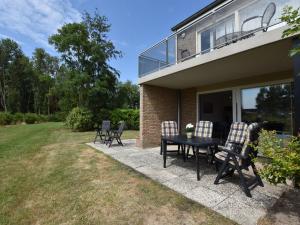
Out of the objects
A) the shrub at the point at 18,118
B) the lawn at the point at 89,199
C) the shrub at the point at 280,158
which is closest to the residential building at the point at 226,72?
the shrub at the point at 280,158

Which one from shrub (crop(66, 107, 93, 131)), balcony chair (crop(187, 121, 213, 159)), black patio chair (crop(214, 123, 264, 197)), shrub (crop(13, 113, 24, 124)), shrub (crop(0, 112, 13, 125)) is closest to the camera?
black patio chair (crop(214, 123, 264, 197))

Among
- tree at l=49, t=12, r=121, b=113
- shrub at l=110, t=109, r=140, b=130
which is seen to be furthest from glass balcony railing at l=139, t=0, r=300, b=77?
tree at l=49, t=12, r=121, b=113

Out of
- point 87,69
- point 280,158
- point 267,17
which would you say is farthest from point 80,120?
point 280,158

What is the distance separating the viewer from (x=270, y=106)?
6004 millimetres

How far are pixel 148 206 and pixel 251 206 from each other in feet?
5.27

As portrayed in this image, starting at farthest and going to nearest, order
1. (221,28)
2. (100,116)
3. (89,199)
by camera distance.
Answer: (100,116), (221,28), (89,199)

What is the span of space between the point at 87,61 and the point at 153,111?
1155 centimetres

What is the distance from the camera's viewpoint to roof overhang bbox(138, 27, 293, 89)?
3586 millimetres

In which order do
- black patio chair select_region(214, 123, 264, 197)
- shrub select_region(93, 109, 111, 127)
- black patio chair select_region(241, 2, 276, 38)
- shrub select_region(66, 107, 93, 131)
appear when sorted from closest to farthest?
black patio chair select_region(214, 123, 264, 197) < black patio chair select_region(241, 2, 276, 38) < shrub select_region(66, 107, 93, 131) < shrub select_region(93, 109, 111, 127)

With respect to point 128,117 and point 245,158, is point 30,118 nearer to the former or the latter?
point 128,117

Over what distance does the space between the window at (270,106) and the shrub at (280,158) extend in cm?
447

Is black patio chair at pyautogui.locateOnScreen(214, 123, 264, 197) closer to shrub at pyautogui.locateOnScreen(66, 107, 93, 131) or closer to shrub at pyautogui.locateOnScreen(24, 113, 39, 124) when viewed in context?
shrub at pyautogui.locateOnScreen(66, 107, 93, 131)

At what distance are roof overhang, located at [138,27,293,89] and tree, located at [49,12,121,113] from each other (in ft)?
34.4

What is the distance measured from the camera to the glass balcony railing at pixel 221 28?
3.93 m
